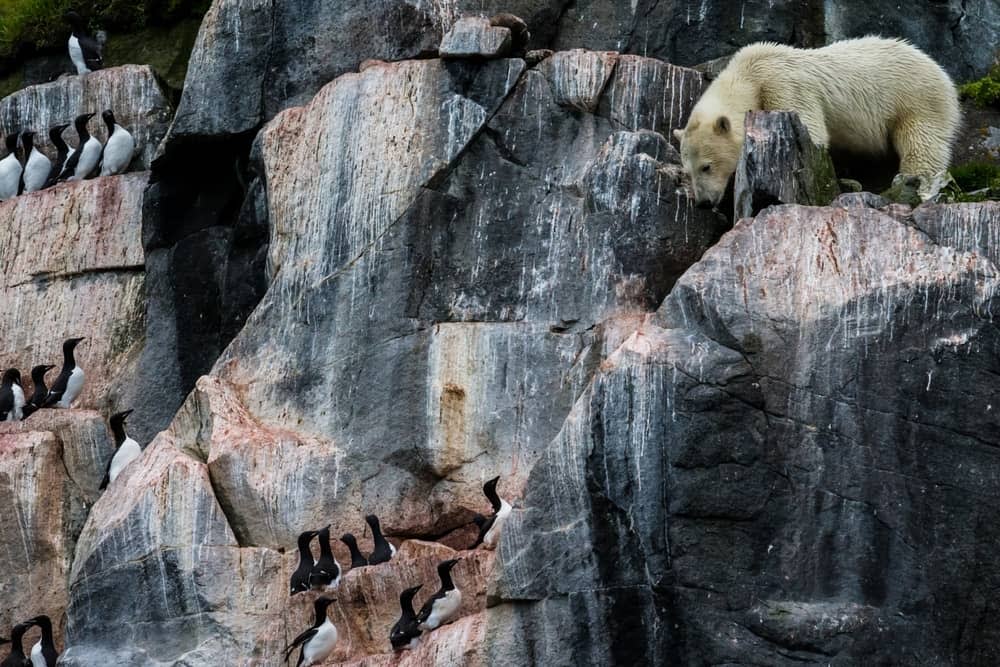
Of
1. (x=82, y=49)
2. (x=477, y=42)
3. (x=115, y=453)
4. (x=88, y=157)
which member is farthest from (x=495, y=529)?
(x=82, y=49)

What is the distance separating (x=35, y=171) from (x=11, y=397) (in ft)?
12.3

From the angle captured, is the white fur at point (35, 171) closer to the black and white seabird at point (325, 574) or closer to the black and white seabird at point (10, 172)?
the black and white seabird at point (10, 172)

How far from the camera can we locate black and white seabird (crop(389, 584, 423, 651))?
53.0ft

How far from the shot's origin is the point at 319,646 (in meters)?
16.6

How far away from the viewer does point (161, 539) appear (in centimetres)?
1712

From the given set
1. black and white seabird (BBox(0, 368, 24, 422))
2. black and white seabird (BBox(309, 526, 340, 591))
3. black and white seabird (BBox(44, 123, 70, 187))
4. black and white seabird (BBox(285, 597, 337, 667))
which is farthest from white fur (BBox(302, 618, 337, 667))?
black and white seabird (BBox(44, 123, 70, 187))

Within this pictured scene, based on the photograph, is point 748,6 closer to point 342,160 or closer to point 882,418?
point 342,160

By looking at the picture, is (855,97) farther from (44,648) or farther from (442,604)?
(44,648)

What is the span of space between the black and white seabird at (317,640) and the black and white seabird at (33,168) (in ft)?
31.1

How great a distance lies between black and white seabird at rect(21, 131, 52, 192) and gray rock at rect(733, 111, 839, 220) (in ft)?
34.4

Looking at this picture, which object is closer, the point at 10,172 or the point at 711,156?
the point at 711,156

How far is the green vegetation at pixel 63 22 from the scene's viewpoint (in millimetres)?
25359

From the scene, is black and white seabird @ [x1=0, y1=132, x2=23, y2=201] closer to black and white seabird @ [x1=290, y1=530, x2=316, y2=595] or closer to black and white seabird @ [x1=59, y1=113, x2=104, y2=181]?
black and white seabird @ [x1=59, y1=113, x2=104, y2=181]

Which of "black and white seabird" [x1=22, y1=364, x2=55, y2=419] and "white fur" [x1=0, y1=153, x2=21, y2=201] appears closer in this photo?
"black and white seabird" [x1=22, y1=364, x2=55, y2=419]
